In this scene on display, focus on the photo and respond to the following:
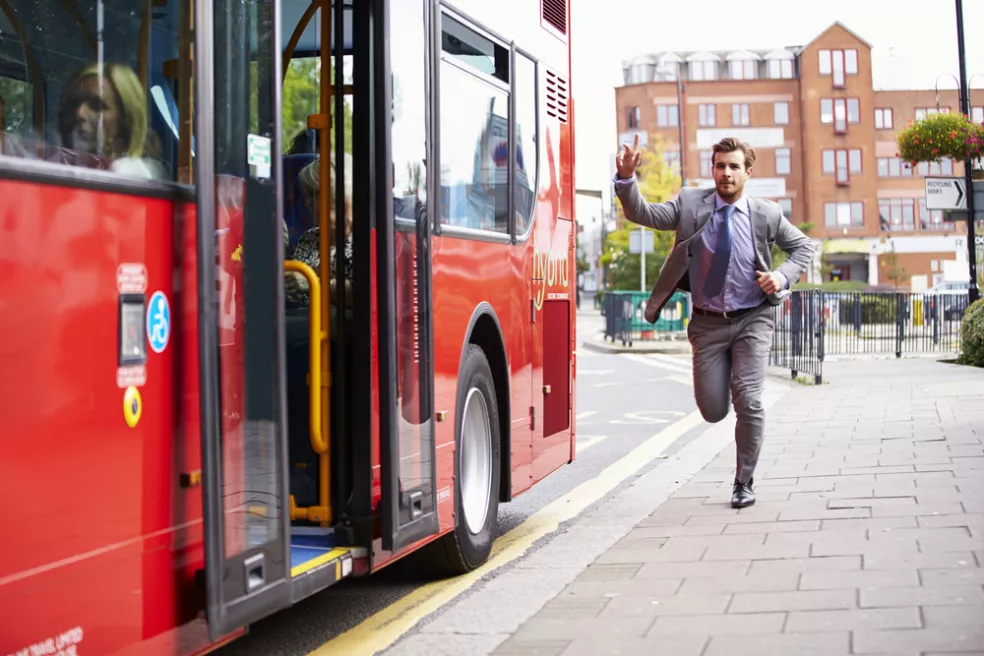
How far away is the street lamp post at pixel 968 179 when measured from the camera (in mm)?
22047

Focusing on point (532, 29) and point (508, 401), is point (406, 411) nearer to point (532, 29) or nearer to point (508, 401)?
point (508, 401)

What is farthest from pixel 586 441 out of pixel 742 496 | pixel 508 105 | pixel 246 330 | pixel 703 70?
pixel 703 70

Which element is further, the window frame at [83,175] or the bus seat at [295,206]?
the bus seat at [295,206]

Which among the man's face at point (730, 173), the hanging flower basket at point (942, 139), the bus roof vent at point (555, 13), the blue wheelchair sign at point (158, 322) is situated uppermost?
the hanging flower basket at point (942, 139)

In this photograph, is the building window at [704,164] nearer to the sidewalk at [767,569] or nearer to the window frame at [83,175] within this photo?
the sidewalk at [767,569]

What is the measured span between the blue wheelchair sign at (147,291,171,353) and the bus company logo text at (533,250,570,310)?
12.9ft

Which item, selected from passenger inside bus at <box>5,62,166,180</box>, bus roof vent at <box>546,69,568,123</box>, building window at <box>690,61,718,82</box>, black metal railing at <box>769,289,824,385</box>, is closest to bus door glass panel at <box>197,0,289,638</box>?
passenger inside bus at <box>5,62,166,180</box>

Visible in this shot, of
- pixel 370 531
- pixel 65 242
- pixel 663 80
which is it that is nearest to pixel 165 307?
pixel 65 242

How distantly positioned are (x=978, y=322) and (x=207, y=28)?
1782 centimetres

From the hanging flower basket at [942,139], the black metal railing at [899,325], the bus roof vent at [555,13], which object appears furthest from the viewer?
the black metal railing at [899,325]

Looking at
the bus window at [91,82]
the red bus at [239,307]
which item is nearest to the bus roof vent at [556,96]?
the red bus at [239,307]

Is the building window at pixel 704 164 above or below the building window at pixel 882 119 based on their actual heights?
below

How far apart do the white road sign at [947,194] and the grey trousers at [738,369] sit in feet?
49.7

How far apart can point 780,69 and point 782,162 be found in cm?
774
